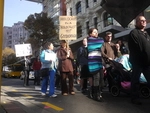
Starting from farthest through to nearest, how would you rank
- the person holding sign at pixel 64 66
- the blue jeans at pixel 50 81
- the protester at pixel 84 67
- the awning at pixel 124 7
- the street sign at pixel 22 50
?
1. the street sign at pixel 22 50
2. the protester at pixel 84 67
3. the person holding sign at pixel 64 66
4. the blue jeans at pixel 50 81
5. the awning at pixel 124 7

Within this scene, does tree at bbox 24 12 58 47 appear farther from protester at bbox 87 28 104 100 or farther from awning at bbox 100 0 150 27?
awning at bbox 100 0 150 27

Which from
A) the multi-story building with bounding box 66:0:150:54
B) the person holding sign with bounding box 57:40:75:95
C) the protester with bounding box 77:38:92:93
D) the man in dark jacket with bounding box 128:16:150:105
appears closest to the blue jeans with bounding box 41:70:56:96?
the person holding sign with bounding box 57:40:75:95

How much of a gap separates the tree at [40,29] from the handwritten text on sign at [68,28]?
1922 centimetres

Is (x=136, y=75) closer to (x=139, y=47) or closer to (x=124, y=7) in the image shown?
(x=139, y=47)

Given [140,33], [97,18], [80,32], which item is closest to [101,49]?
[140,33]

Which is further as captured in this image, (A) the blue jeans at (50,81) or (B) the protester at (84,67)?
(B) the protester at (84,67)

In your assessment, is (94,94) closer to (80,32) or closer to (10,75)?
(80,32)

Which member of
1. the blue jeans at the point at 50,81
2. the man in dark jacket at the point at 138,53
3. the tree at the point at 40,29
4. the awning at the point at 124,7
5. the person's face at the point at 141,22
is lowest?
the blue jeans at the point at 50,81

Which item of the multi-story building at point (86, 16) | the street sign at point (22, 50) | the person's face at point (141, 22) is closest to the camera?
the person's face at point (141, 22)

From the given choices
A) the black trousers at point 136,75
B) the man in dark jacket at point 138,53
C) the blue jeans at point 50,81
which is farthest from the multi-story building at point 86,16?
the black trousers at point 136,75

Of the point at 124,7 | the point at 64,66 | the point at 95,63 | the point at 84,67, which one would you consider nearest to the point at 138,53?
the point at 124,7

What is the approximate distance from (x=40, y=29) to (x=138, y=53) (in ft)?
82.7

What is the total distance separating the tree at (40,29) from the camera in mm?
27281

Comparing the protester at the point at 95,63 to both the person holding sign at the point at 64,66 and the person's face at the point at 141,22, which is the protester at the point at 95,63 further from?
the person holding sign at the point at 64,66
